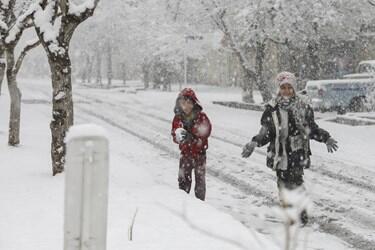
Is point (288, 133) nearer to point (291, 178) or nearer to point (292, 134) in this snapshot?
point (292, 134)

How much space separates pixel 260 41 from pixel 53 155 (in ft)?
56.0

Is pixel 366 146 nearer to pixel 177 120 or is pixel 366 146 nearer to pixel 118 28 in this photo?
pixel 177 120

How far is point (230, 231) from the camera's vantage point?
5.28 m

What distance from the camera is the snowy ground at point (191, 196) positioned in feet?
16.2

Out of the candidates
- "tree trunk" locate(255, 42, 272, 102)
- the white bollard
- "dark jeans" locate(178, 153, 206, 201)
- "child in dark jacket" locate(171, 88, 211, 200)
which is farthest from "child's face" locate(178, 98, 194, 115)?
"tree trunk" locate(255, 42, 272, 102)

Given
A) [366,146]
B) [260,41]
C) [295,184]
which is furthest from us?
[260,41]

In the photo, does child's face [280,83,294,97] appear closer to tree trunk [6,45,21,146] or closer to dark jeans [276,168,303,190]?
dark jeans [276,168,303,190]

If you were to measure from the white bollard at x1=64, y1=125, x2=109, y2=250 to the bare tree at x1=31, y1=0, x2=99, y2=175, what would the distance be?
5974 millimetres

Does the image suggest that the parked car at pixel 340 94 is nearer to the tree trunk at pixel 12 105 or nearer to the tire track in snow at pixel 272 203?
the tire track in snow at pixel 272 203

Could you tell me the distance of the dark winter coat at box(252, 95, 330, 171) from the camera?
591 cm

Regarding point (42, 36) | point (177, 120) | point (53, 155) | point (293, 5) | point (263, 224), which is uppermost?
point (293, 5)

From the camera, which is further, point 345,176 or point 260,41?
point 260,41

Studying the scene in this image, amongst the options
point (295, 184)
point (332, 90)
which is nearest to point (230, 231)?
point (295, 184)

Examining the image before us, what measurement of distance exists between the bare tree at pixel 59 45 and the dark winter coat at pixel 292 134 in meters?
3.22
